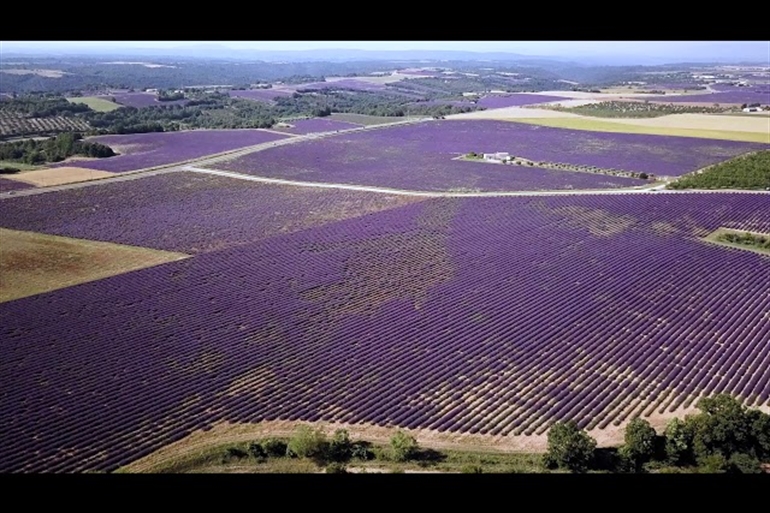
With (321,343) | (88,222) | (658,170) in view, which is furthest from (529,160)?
(321,343)

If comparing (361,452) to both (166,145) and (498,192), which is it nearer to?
(498,192)

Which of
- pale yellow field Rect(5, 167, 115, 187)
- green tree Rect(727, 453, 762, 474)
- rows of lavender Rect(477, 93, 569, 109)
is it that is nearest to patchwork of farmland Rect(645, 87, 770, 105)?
rows of lavender Rect(477, 93, 569, 109)

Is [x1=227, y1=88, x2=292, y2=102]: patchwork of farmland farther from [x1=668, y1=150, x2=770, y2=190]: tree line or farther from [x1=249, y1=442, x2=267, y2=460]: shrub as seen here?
[x1=249, y1=442, x2=267, y2=460]: shrub

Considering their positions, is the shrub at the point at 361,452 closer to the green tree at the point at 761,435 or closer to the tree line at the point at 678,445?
the tree line at the point at 678,445
